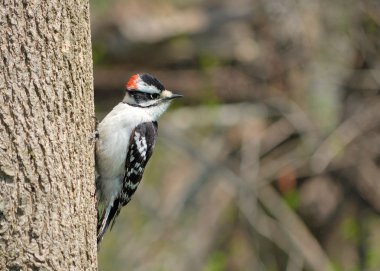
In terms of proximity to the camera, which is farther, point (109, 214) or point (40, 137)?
point (109, 214)

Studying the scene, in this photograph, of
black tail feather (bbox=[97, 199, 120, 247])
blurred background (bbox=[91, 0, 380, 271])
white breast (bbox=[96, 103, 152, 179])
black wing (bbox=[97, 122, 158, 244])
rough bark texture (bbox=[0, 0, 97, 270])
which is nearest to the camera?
rough bark texture (bbox=[0, 0, 97, 270])

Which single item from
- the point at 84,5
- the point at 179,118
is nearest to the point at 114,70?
the point at 179,118

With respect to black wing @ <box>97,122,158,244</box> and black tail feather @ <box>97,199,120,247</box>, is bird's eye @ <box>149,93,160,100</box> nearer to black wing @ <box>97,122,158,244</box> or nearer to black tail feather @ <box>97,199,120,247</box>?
black wing @ <box>97,122,158,244</box>

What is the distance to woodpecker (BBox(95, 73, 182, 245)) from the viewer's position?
5.04 m

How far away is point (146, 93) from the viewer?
550cm

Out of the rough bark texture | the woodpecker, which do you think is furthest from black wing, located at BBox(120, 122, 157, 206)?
the rough bark texture

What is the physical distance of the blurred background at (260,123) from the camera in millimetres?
8078

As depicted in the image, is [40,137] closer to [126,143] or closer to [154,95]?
[126,143]

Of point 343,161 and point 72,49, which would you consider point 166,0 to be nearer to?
point 343,161

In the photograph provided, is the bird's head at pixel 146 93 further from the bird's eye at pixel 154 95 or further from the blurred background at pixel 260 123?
the blurred background at pixel 260 123

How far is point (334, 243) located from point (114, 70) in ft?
10.0

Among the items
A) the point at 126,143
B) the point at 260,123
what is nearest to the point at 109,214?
the point at 126,143

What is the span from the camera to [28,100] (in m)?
3.60

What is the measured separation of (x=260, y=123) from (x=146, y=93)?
341 centimetres
